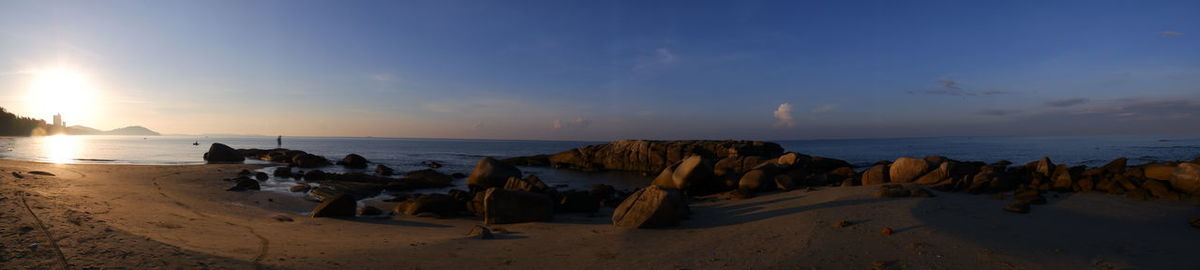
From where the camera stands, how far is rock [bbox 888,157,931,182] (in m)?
16.9

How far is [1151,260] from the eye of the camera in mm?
6457

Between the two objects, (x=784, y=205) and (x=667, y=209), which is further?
(x=784, y=205)

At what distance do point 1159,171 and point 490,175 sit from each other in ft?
71.9

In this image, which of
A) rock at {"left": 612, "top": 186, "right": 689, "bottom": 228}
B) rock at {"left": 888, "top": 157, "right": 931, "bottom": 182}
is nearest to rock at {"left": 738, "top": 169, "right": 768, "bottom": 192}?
rock at {"left": 888, "top": 157, "right": 931, "bottom": 182}

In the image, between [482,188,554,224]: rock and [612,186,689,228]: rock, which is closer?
[612,186,689,228]: rock

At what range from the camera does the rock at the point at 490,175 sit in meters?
23.1

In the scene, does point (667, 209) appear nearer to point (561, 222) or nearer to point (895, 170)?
point (561, 222)

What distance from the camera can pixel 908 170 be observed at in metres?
17.1

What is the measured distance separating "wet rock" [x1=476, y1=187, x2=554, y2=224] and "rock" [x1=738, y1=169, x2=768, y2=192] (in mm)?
7997

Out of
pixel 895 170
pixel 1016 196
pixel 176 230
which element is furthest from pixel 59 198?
pixel 895 170

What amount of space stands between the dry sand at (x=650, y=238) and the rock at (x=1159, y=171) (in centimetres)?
213

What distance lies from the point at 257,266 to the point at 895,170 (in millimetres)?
18403

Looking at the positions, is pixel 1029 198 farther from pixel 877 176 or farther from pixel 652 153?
pixel 652 153

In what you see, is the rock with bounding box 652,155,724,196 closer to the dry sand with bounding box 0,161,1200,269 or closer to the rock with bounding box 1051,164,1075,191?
the dry sand with bounding box 0,161,1200,269
